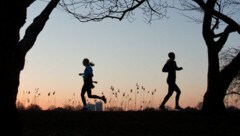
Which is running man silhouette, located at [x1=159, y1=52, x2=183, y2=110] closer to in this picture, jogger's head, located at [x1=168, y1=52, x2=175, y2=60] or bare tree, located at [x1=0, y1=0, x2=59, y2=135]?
jogger's head, located at [x1=168, y1=52, x2=175, y2=60]

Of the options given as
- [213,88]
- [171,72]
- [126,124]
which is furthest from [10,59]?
[213,88]

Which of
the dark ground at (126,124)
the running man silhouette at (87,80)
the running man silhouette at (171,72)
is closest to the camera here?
the dark ground at (126,124)

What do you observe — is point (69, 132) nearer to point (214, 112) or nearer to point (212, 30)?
point (214, 112)

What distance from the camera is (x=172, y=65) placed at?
15336 mm

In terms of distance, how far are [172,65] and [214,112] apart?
6.72 ft

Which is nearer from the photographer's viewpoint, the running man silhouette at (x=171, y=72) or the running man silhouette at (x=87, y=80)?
the running man silhouette at (x=171, y=72)

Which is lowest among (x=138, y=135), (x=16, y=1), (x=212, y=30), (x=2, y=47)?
(x=138, y=135)

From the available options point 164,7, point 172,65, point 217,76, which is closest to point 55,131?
point 172,65

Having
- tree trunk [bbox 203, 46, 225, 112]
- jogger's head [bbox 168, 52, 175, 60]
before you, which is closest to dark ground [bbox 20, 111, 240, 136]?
tree trunk [bbox 203, 46, 225, 112]

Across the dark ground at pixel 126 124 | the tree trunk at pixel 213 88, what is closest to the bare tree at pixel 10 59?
the dark ground at pixel 126 124

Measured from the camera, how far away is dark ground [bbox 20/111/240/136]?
409 inches

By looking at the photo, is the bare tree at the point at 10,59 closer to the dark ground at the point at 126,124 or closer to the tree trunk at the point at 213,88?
the dark ground at the point at 126,124

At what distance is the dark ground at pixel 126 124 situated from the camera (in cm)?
1040

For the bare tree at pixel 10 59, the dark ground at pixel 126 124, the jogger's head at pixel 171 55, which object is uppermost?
the jogger's head at pixel 171 55
